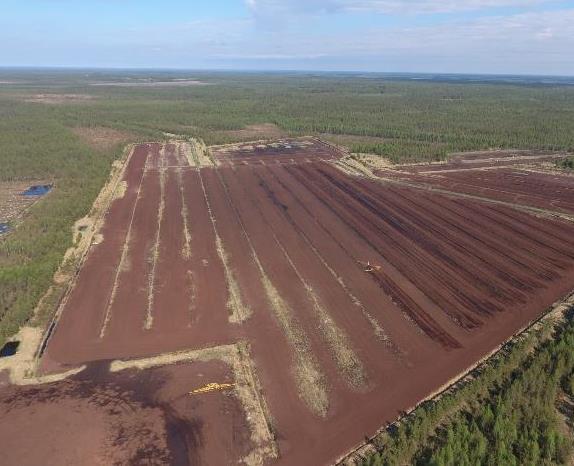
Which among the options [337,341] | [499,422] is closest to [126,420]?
[337,341]

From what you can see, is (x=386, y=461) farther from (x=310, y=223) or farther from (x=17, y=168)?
(x=17, y=168)

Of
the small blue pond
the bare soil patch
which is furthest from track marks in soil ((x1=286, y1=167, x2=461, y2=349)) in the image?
the bare soil patch

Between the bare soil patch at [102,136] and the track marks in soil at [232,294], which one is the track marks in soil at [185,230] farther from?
the bare soil patch at [102,136]

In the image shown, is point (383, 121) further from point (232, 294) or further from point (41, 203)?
point (232, 294)

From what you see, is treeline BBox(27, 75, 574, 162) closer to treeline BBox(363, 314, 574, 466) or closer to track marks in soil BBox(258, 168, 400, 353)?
track marks in soil BBox(258, 168, 400, 353)

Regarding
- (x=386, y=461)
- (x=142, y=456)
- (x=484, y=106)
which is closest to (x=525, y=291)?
(x=386, y=461)

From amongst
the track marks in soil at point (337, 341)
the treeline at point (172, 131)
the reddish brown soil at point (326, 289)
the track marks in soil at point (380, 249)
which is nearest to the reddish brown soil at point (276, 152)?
the treeline at point (172, 131)

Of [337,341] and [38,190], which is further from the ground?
[337,341]
